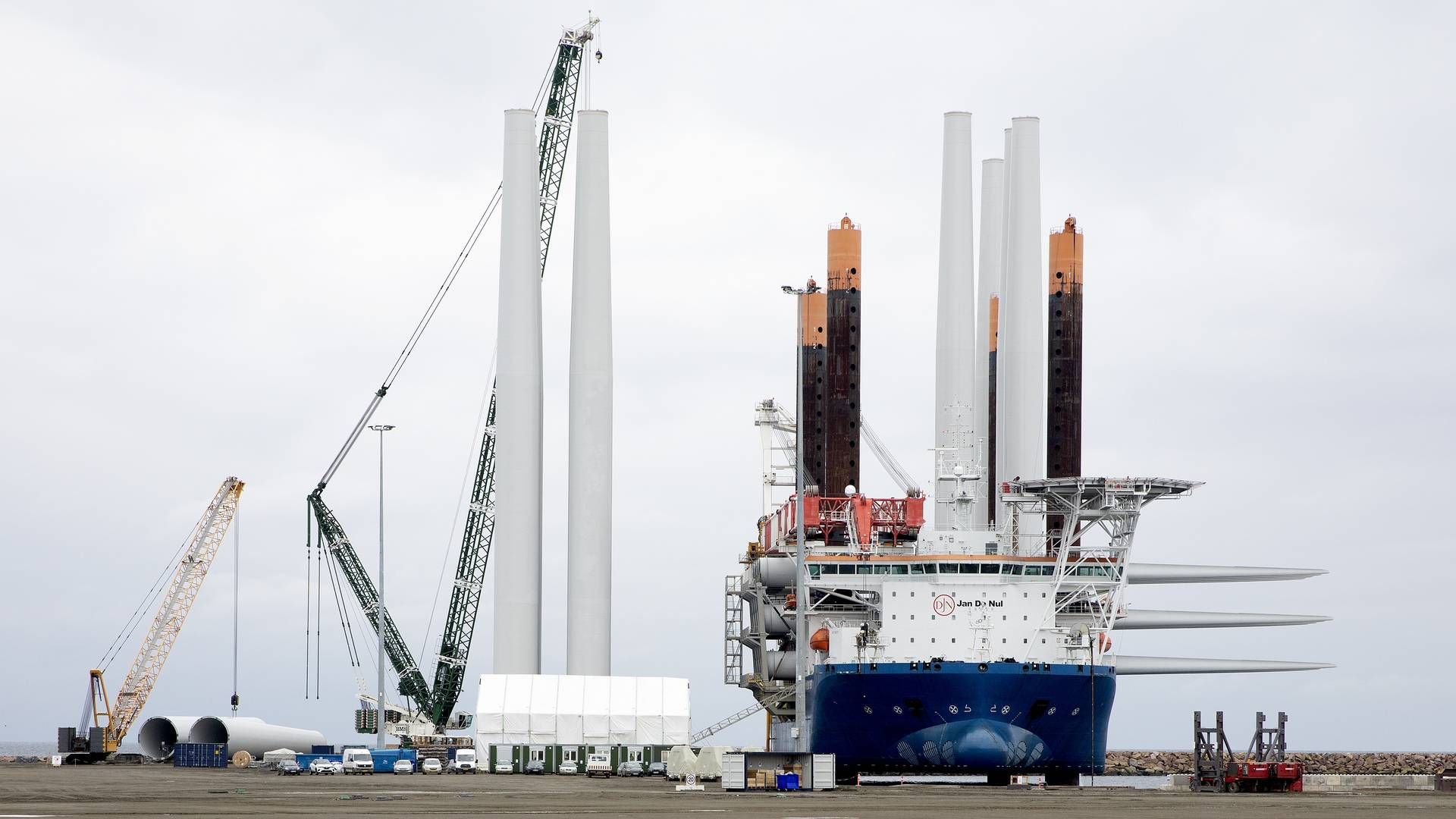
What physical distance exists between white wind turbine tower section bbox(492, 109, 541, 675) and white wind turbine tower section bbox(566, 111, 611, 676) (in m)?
2.12

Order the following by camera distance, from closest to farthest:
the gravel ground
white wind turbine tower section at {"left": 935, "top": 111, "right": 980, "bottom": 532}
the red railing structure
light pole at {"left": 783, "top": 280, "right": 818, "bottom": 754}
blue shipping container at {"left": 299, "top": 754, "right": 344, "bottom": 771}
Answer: the gravel ground → light pole at {"left": 783, "top": 280, "right": 818, "bottom": 754} → blue shipping container at {"left": 299, "top": 754, "right": 344, "bottom": 771} → the red railing structure → white wind turbine tower section at {"left": 935, "top": 111, "right": 980, "bottom": 532}

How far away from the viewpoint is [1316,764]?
161 meters

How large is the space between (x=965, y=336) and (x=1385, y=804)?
218 ft

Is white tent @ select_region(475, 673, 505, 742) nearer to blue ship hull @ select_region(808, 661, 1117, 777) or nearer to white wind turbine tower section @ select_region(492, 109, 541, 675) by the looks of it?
white wind turbine tower section @ select_region(492, 109, 541, 675)

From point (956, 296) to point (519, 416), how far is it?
29.5 m

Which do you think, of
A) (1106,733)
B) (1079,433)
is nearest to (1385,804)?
(1106,733)

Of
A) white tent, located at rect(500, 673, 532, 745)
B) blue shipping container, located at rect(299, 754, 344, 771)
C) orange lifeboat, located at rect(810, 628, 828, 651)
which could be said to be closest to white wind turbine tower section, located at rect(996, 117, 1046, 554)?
orange lifeboat, located at rect(810, 628, 828, 651)

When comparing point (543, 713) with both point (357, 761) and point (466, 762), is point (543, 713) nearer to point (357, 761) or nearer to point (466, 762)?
point (466, 762)

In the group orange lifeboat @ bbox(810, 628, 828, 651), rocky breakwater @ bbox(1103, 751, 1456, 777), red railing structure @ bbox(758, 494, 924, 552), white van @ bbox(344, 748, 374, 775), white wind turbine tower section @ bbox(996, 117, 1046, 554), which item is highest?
white wind turbine tower section @ bbox(996, 117, 1046, 554)

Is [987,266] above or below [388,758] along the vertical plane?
above

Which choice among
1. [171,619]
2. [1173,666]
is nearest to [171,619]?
[171,619]

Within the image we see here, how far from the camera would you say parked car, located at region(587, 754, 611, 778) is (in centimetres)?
7994

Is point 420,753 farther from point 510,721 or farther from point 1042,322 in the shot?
point 1042,322

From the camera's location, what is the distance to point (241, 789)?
56.4 metres
